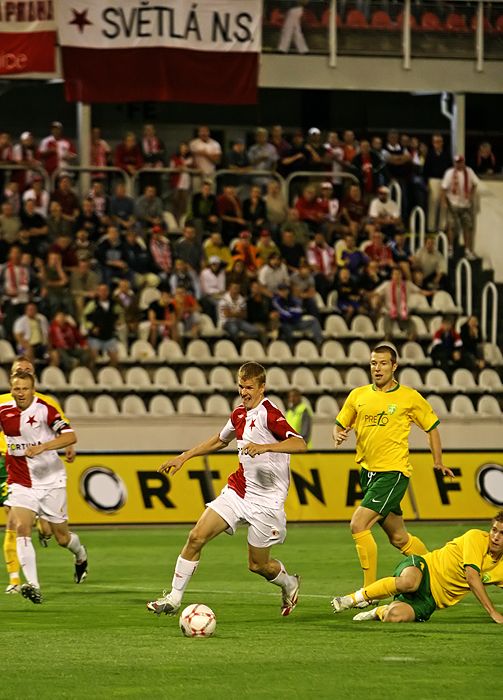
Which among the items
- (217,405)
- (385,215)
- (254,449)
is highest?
(385,215)

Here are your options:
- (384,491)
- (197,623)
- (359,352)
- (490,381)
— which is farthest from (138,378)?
(197,623)

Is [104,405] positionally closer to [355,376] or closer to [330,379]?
[330,379]

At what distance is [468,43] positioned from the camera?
3055 centimetres

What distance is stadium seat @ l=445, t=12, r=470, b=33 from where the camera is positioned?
30344mm

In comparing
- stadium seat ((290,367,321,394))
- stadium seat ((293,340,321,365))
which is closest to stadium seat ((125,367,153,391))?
stadium seat ((290,367,321,394))

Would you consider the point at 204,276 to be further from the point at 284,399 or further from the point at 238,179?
the point at 238,179

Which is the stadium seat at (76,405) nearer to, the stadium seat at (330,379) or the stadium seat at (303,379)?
the stadium seat at (303,379)

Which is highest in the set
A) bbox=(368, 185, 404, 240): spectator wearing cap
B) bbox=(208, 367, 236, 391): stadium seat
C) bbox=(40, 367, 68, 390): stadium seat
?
bbox=(368, 185, 404, 240): spectator wearing cap

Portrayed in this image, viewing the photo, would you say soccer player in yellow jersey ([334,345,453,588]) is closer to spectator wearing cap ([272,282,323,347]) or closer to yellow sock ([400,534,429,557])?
yellow sock ([400,534,429,557])

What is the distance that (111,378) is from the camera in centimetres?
2483

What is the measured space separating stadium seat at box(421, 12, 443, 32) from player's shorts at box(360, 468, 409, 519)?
19.1 m

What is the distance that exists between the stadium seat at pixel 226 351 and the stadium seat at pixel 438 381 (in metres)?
3.11

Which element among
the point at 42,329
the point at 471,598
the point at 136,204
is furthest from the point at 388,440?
the point at 136,204

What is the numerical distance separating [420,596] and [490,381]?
15.4 m
